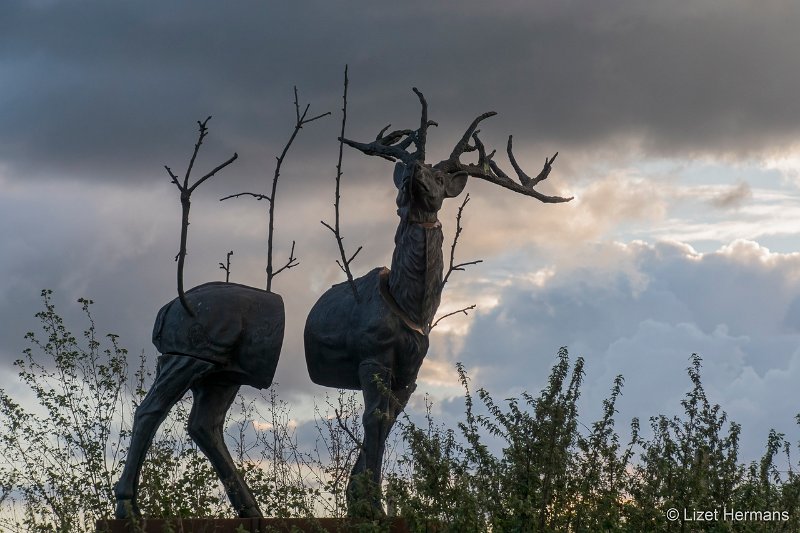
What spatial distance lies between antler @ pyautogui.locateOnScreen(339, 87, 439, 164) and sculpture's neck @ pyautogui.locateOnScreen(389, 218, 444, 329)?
523 millimetres

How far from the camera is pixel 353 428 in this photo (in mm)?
10031

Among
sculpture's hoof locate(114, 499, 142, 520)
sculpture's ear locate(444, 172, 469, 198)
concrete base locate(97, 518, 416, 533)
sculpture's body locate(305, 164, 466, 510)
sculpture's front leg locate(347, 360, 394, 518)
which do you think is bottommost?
concrete base locate(97, 518, 416, 533)

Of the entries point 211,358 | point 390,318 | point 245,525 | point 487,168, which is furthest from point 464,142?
point 245,525

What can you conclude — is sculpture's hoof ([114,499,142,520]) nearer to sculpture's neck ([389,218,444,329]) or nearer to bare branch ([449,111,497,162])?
sculpture's neck ([389,218,444,329])

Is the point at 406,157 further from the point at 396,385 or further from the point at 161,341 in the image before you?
the point at 161,341

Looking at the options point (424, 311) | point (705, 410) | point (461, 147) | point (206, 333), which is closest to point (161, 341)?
point (206, 333)

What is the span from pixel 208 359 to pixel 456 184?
213cm

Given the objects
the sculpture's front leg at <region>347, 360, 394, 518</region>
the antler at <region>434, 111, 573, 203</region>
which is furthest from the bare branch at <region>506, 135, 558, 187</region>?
the sculpture's front leg at <region>347, 360, 394, 518</region>

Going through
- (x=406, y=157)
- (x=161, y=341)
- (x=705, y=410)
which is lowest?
(x=705, y=410)

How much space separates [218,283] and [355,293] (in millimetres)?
1181

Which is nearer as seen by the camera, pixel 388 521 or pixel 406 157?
pixel 388 521

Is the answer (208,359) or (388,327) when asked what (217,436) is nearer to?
(208,359)

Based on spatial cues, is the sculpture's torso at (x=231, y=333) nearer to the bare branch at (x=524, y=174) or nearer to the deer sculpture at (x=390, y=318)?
the deer sculpture at (x=390, y=318)

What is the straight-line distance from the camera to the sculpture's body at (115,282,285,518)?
8492mm
